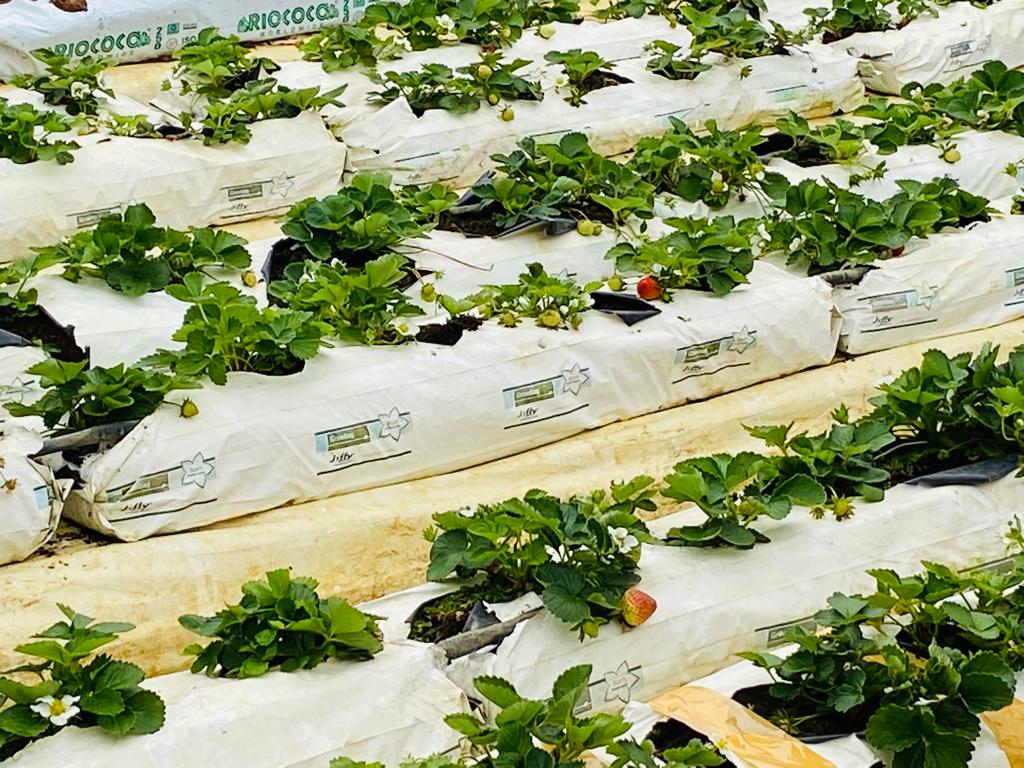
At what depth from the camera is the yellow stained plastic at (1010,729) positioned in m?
3.15

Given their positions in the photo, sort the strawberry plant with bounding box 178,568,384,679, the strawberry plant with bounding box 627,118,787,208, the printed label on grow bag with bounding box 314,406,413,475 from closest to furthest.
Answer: the strawberry plant with bounding box 178,568,384,679 < the printed label on grow bag with bounding box 314,406,413,475 < the strawberry plant with bounding box 627,118,787,208

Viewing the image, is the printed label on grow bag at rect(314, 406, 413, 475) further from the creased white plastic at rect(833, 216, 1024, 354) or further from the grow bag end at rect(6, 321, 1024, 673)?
the creased white plastic at rect(833, 216, 1024, 354)

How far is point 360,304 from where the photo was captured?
177 inches

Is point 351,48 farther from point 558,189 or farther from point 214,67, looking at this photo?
point 558,189

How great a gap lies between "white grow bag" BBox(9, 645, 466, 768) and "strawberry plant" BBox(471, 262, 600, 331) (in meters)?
1.57

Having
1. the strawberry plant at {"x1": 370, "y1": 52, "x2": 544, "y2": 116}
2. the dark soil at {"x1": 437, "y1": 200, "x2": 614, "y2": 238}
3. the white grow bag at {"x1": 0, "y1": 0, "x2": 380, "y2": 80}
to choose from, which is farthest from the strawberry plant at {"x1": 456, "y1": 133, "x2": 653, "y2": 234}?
the white grow bag at {"x1": 0, "y1": 0, "x2": 380, "y2": 80}

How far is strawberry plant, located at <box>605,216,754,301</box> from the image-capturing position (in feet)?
15.9

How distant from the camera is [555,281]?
4.70 m

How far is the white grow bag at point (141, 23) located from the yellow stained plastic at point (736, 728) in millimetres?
4600

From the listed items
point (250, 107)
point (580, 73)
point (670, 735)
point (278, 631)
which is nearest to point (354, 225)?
point (250, 107)

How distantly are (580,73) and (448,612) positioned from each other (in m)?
3.32

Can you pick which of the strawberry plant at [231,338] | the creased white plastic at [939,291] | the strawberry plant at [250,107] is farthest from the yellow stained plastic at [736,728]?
the strawberry plant at [250,107]

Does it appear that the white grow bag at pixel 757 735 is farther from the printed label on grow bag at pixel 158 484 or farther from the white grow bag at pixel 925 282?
the white grow bag at pixel 925 282

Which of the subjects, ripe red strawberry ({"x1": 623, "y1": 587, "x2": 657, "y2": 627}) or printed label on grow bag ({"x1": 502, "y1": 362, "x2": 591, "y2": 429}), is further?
printed label on grow bag ({"x1": 502, "y1": 362, "x2": 591, "y2": 429})
